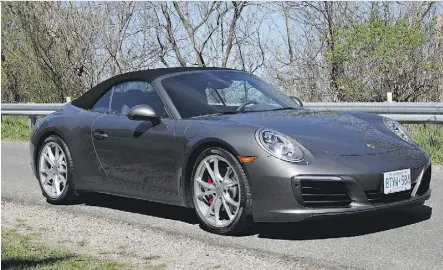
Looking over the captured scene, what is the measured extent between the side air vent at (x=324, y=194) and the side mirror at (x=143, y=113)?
1.60 meters

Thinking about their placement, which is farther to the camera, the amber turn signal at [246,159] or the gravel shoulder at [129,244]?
the amber turn signal at [246,159]

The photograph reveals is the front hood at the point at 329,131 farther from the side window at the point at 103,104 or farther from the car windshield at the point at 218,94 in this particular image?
the side window at the point at 103,104

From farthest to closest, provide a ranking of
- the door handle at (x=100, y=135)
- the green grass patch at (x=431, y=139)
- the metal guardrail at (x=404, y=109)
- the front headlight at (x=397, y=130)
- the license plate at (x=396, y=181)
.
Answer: the metal guardrail at (x=404, y=109)
the green grass patch at (x=431, y=139)
the door handle at (x=100, y=135)
the front headlight at (x=397, y=130)
the license plate at (x=396, y=181)

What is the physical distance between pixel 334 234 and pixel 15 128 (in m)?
13.0

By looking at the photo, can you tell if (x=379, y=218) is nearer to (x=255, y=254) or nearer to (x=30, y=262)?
(x=255, y=254)

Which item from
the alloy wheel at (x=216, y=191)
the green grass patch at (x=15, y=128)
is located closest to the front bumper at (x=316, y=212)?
the alloy wheel at (x=216, y=191)

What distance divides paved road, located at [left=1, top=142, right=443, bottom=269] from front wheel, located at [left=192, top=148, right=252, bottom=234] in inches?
4.5

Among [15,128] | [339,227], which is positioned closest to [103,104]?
[339,227]

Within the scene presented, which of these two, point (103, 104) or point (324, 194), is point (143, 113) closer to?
point (103, 104)

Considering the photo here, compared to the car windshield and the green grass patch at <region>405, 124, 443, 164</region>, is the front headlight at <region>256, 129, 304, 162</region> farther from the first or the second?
the green grass patch at <region>405, 124, 443, 164</region>

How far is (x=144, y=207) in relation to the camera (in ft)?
24.6

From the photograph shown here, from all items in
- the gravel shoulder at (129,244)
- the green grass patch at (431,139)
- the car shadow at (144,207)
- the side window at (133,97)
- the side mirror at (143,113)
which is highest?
the side window at (133,97)

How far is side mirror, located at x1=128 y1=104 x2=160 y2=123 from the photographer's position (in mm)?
6574

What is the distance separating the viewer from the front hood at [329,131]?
588cm
